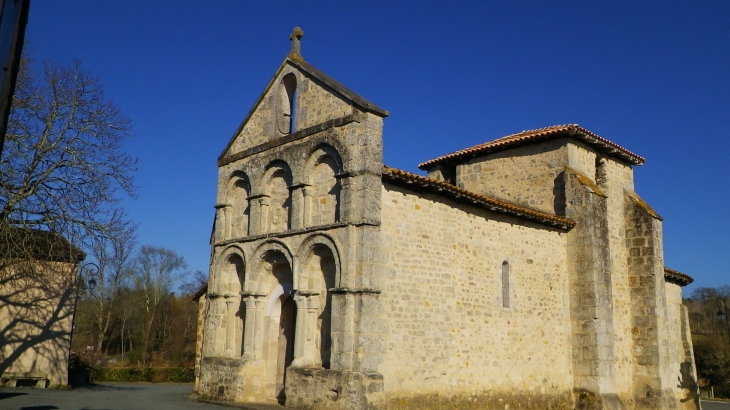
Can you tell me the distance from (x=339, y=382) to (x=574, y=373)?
770 centimetres

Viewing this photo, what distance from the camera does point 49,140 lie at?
52.5 ft

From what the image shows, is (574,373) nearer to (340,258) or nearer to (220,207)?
(340,258)

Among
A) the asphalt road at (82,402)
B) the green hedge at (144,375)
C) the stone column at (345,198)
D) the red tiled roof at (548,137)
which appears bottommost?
the green hedge at (144,375)

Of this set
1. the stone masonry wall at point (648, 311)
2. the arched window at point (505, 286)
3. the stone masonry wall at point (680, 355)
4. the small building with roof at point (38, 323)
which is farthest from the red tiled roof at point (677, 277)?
the small building with roof at point (38, 323)

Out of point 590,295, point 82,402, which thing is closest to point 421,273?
point 590,295

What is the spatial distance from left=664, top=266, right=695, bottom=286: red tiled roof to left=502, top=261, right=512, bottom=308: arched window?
7941 millimetres

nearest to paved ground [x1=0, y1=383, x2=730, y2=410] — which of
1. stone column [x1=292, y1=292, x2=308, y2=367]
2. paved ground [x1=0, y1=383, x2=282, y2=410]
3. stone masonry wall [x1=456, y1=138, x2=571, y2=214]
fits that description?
paved ground [x1=0, y1=383, x2=282, y2=410]

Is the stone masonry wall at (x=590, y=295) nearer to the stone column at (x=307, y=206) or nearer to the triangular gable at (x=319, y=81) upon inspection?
the triangular gable at (x=319, y=81)

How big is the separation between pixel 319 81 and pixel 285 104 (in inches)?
69.8

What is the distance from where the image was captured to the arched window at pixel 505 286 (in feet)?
50.9

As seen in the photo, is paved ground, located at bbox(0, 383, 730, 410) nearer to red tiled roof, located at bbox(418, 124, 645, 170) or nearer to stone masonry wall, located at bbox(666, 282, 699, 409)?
red tiled roof, located at bbox(418, 124, 645, 170)

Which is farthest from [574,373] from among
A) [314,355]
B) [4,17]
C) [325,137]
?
[4,17]

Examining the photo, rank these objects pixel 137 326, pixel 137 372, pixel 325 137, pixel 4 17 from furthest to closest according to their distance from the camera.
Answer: pixel 137 326 → pixel 137 372 → pixel 325 137 → pixel 4 17

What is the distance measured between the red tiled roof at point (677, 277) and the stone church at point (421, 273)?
312 cm
